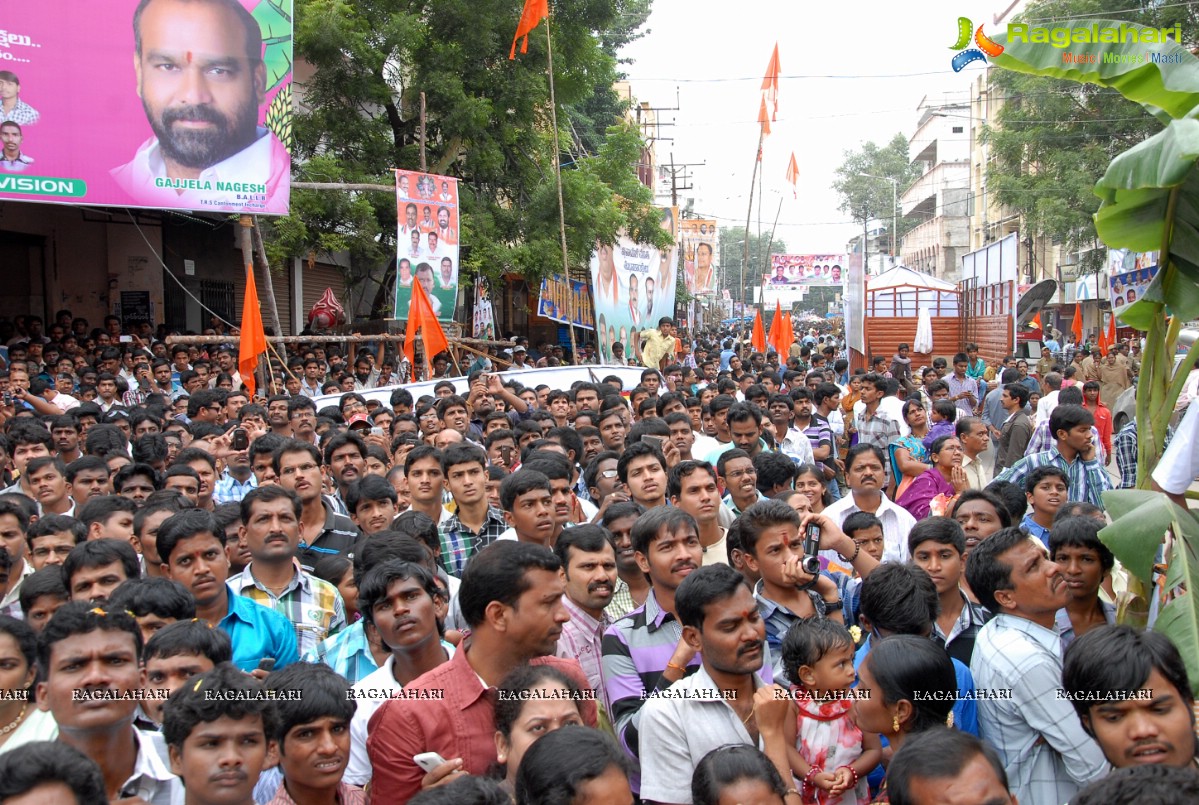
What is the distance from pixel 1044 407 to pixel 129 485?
23.6 ft

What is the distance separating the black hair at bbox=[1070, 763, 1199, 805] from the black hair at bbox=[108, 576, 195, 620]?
2873 millimetres

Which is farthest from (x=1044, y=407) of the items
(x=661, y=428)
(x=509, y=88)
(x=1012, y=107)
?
(x=1012, y=107)

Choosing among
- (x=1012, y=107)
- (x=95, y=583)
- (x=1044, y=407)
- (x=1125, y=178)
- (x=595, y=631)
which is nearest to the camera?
(x=1125, y=178)

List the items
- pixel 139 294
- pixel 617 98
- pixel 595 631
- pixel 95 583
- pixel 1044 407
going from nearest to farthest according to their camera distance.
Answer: pixel 595 631, pixel 95 583, pixel 1044 407, pixel 139 294, pixel 617 98

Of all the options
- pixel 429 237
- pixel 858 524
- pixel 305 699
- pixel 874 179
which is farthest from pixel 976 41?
pixel 874 179

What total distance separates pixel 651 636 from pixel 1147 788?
1.73 m

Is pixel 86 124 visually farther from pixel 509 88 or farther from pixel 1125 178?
pixel 1125 178

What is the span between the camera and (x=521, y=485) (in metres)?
4.76

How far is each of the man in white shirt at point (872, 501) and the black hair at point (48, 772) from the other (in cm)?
376

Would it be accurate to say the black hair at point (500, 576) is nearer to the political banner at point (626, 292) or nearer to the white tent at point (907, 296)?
the political banner at point (626, 292)

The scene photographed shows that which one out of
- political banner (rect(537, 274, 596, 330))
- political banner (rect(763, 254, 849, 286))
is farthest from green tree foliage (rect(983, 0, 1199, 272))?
political banner (rect(763, 254, 849, 286))

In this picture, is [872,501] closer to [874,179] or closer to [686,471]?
[686,471]

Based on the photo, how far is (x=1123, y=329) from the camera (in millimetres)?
26562

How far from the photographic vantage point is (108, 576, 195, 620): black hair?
11.9 feet
